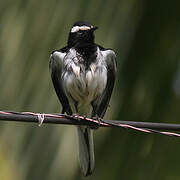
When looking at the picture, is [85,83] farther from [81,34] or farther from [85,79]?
[81,34]

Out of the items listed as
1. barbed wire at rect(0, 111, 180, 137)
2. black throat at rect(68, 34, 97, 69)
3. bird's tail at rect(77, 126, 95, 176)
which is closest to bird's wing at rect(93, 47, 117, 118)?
Answer: black throat at rect(68, 34, 97, 69)

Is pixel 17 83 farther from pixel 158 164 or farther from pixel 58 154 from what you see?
pixel 158 164

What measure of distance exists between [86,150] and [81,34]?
1.24 m

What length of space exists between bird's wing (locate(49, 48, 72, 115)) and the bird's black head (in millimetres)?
212

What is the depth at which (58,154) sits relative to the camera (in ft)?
20.1

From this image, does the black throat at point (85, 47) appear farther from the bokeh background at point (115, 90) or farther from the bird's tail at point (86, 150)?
the bird's tail at point (86, 150)

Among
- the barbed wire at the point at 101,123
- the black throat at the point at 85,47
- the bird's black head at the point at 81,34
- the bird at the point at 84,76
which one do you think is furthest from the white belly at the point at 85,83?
the barbed wire at the point at 101,123

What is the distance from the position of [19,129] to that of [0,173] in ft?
2.06

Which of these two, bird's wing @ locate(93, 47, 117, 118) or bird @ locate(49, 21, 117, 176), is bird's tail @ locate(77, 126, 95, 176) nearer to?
bird @ locate(49, 21, 117, 176)

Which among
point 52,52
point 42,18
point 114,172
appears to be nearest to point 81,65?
point 52,52

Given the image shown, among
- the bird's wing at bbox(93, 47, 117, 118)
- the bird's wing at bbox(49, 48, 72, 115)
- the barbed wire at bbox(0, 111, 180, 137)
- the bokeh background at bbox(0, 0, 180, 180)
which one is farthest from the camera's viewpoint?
the bird's wing at bbox(93, 47, 117, 118)

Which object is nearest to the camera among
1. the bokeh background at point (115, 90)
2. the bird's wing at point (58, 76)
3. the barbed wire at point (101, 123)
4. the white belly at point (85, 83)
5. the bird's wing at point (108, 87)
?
the barbed wire at point (101, 123)

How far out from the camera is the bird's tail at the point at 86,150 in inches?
241

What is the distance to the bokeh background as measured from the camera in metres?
5.76
